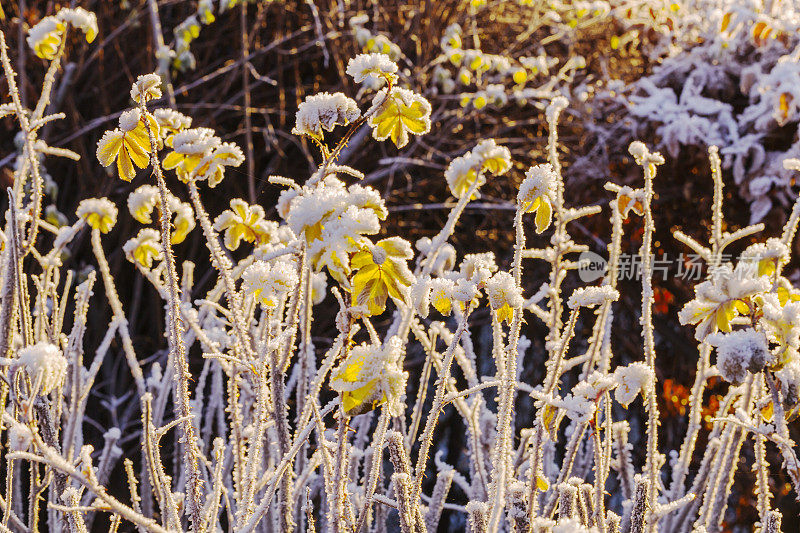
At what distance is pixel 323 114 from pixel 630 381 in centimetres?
56

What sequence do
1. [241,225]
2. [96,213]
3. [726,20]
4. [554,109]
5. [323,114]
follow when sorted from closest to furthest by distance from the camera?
[323,114] < [241,225] < [554,109] < [96,213] < [726,20]

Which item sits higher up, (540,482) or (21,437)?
(21,437)

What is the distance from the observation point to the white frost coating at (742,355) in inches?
31.0

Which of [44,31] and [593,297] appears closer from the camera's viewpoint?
[593,297]

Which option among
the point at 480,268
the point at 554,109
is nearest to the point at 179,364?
the point at 480,268

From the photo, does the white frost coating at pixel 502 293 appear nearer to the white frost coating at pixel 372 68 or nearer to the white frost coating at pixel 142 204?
the white frost coating at pixel 372 68

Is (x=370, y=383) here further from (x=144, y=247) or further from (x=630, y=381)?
(x=144, y=247)

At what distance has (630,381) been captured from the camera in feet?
3.15

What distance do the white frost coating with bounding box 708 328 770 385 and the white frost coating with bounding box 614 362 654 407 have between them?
15cm

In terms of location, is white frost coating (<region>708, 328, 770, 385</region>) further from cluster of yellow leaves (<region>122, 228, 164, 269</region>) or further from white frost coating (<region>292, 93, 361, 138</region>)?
cluster of yellow leaves (<region>122, 228, 164, 269</region>)

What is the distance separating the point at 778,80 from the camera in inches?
94.0

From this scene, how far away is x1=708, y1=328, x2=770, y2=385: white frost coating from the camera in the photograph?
0.79 metres

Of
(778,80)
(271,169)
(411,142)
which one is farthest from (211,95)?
(778,80)

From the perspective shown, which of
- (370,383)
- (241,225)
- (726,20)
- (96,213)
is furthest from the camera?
(726,20)
